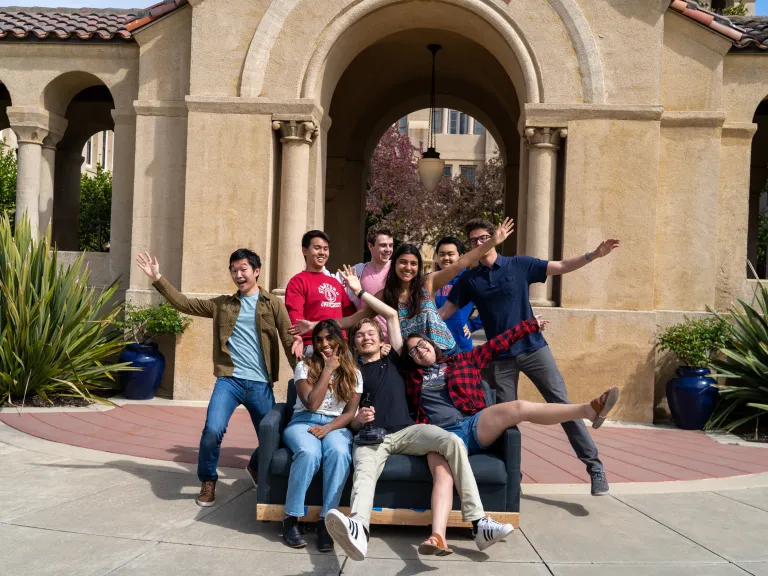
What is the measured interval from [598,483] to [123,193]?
7.45 meters

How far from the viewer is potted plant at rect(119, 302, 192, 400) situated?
31.5ft

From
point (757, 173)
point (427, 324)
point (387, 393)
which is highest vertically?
point (757, 173)

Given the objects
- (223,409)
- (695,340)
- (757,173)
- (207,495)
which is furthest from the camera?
(757,173)

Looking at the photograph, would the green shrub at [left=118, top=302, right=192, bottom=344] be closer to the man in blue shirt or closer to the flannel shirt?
the man in blue shirt

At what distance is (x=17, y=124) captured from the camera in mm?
11070

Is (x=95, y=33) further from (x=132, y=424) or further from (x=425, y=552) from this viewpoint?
(x=425, y=552)

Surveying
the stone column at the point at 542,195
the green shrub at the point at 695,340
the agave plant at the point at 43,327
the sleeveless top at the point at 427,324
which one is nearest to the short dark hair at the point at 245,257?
the sleeveless top at the point at 427,324

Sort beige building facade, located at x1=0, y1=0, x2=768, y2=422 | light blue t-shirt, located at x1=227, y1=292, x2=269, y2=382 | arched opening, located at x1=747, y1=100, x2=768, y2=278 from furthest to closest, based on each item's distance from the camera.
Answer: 1. arched opening, located at x1=747, y1=100, x2=768, y2=278
2. beige building facade, located at x1=0, y1=0, x2=768, y2=422
3. light blue t-shirt, located at x1=227, y1=292, x2=269, y2=382

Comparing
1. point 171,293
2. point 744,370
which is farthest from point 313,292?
point 744,370

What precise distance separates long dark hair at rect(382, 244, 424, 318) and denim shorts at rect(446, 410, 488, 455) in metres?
0.85

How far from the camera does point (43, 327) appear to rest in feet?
28.9

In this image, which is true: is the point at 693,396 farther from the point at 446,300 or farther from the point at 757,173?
the point at 757,173

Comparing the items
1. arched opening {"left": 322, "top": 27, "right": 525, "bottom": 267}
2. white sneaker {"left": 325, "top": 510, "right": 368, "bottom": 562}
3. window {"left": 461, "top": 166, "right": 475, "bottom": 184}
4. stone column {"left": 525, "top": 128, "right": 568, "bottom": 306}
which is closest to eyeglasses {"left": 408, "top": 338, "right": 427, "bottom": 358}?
white sneaker {"left": 325, "top": 510, "right": 368, "bottom": 562}

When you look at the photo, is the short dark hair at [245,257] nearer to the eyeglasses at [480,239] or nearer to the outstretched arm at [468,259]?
the outstretched arm at [468,259]
